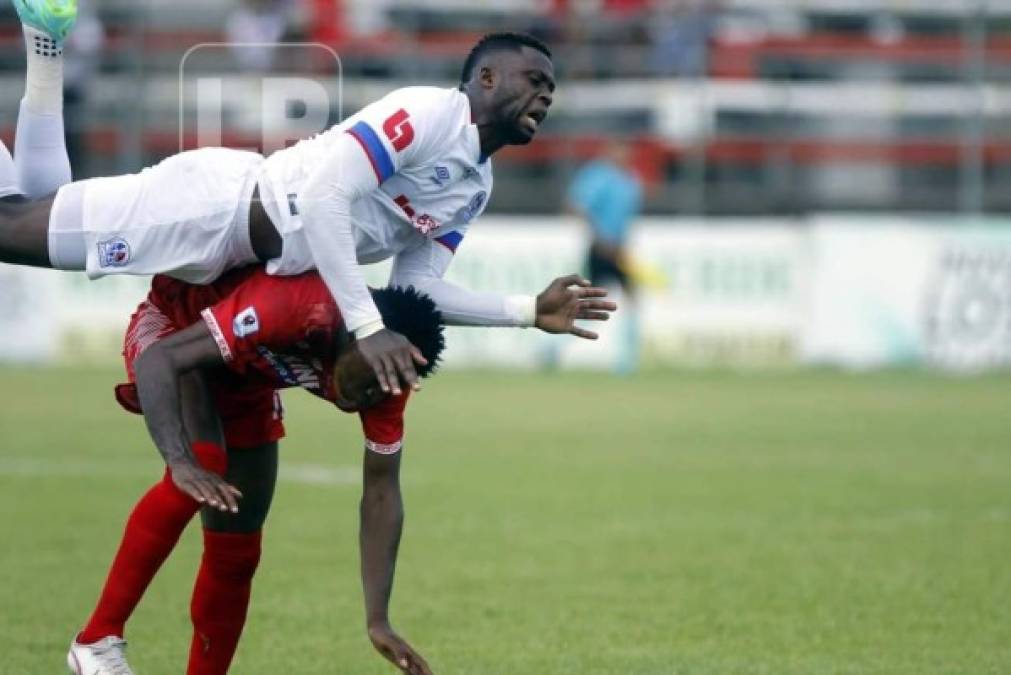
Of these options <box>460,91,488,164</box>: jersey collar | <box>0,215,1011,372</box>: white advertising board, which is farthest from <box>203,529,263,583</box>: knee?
<box>0,215,1011,372</box>: white advertising board

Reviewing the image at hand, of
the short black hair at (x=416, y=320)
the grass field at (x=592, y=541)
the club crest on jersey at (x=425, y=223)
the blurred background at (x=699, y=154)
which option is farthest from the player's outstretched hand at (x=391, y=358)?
the blurred background at (x=699, y=154)

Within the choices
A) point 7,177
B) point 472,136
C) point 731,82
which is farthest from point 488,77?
point 731,82

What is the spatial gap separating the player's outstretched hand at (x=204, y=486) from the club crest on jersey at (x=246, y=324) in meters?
0.46

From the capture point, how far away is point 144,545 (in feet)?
21.0

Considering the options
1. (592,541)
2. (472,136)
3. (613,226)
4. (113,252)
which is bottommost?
(613,226)

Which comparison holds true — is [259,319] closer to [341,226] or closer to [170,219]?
[341,226]

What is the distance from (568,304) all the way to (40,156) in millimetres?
2145

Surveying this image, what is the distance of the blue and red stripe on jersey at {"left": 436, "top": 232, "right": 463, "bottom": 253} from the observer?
23.3 ft

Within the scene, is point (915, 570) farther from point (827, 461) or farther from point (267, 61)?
point (267, 61)

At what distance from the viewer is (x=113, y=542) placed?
1000 centimetres

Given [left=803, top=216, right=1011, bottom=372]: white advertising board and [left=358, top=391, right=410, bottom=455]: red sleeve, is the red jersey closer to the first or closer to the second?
[left=358, top=391, right=410, bottom=455]: red sleeve

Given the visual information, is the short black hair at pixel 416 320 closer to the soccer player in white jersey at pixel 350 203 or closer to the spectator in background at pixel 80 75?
the soccer player in white jersey at pixel 350 203

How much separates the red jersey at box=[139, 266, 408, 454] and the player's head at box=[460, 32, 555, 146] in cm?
94

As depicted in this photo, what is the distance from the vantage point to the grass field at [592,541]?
7574 mm
